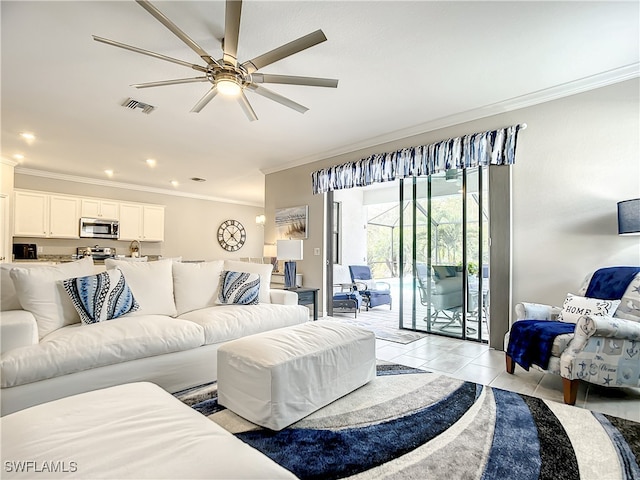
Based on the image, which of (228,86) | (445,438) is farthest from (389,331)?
(228,86)

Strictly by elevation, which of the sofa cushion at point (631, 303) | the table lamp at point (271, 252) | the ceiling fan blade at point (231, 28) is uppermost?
the ceiling fan blade at point (231, 28)

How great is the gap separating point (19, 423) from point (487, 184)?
4376mm

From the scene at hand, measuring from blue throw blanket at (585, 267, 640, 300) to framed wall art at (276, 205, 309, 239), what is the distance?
385 cm

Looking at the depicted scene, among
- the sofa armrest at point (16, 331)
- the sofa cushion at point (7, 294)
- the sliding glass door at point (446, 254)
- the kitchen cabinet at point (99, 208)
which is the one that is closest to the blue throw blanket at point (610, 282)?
the sliding glass door at point (446, 254)

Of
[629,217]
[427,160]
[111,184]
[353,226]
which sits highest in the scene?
[111,184]

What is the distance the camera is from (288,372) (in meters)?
1.88

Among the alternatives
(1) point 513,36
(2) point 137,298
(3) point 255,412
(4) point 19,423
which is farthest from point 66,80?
(1) point 513,36

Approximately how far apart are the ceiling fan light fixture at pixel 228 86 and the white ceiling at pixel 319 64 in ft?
1.26

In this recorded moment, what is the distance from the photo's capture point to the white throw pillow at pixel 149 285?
2.81 metres

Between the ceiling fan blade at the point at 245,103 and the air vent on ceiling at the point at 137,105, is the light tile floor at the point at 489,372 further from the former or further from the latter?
the air vent on ceiling at the point at 137,105

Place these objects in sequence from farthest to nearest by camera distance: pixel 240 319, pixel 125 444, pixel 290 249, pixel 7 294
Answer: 1. pixel 290 249
2. pixel 240 319
3. pixel 7 294
4. pixel 125 444

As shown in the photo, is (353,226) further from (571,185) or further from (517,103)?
(571,185)

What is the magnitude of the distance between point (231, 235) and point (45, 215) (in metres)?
4.35

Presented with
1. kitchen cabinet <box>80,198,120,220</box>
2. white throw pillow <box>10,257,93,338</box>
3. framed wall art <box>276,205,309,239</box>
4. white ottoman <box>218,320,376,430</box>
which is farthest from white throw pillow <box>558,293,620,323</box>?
kitchen cabinet <box>80,198,120,220</box>
